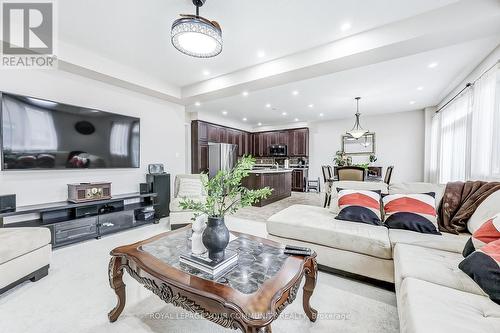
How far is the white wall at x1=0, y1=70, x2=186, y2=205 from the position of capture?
283 cm

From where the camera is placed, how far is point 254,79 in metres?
3.46

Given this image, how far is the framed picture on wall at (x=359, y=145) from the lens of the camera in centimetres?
707

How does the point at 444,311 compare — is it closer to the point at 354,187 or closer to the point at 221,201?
the point at 221,201

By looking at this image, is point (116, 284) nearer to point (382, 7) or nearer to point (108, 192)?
point (108, 192)

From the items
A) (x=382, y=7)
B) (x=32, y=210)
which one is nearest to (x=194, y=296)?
(x=32, y=210)

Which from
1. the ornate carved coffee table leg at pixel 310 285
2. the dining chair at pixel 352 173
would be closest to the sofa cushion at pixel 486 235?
the ornate carved coffee table leg at pixel 310 285

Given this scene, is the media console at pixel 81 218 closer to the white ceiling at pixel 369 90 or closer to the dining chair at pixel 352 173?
the white ceiling at pixel 369 90

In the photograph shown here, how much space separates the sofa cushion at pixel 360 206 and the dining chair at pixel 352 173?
5.38 ft

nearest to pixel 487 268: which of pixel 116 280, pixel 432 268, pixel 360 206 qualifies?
pixel 432 268

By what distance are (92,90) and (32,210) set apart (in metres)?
2.08

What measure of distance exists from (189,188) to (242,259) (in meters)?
2.59

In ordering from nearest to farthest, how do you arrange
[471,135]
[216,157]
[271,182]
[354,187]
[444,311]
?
[444,311] < [354,187] < [471,135] < [271,182] < [216,157]

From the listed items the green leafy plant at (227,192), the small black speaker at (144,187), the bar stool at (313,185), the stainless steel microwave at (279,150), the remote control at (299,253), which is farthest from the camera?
the stainless steel microwave at (279,150)

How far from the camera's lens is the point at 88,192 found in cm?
312
